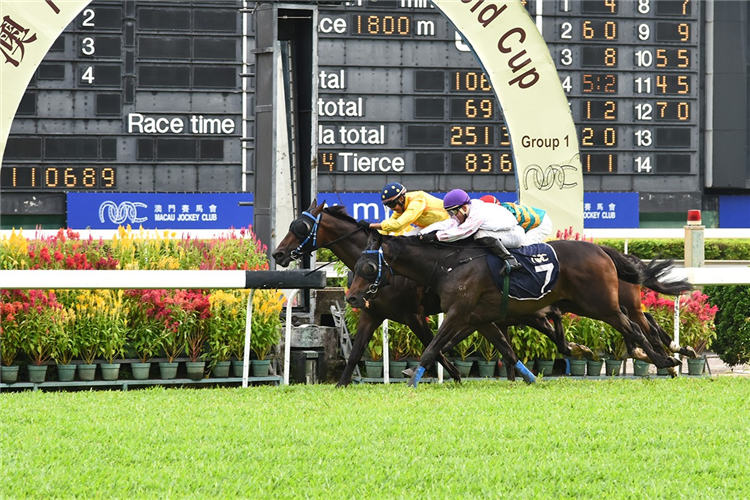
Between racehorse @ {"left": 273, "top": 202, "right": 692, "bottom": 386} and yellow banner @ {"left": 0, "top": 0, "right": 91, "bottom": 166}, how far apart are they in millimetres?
3699

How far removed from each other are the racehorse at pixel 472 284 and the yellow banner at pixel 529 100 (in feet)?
11.3

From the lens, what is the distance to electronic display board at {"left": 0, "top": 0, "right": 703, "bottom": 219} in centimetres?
1591

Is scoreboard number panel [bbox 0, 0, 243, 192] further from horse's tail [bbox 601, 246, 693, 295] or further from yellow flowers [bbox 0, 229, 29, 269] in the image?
horse's tail [bbox 601, 246, 693, 295]

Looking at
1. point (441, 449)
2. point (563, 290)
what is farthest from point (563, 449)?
point (563, 290)

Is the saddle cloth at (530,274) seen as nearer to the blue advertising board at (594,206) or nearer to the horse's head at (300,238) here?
the horse's head at (300,238)

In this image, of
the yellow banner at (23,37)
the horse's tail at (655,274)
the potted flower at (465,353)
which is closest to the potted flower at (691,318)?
the horse's tail at (655,274)

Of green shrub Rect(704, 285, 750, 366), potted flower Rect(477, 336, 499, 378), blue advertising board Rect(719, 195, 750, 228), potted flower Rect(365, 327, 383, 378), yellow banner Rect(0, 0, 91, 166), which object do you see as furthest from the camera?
blue advertising board Rect(719, 195, 750, 228)

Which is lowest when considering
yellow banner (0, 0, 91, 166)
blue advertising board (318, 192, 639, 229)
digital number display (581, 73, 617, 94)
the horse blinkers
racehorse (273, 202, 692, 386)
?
racehorse (273, 202, 692, 386)

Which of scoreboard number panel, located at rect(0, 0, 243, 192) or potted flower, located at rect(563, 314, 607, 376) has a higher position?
scoreboard number panel, located at rect(0, 0, 243, 192)

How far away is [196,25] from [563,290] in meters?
10.5

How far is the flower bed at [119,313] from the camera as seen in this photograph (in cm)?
697

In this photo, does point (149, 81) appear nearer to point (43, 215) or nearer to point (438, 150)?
point (43, 215)

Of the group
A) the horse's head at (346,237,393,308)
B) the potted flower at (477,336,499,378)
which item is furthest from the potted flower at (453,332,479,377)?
the horse's head at (346,237,393,308)

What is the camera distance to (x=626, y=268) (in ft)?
23.4
